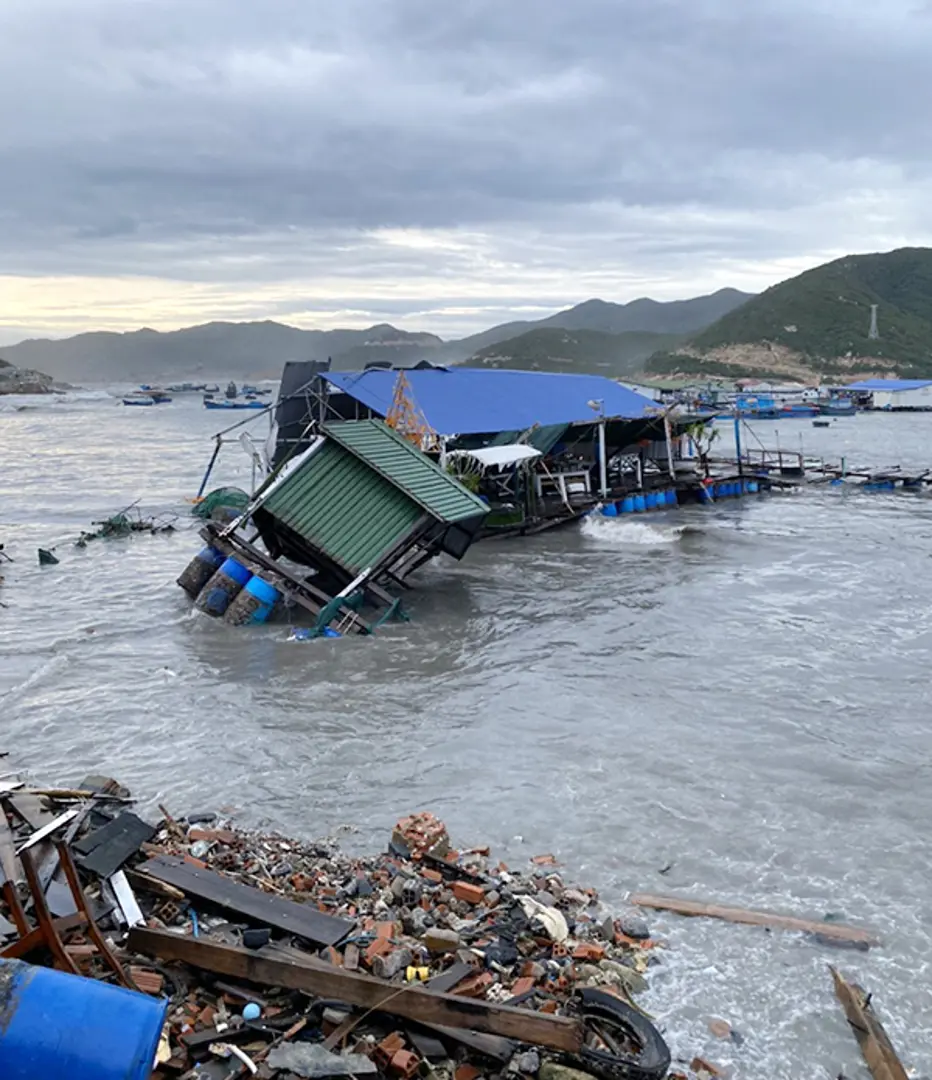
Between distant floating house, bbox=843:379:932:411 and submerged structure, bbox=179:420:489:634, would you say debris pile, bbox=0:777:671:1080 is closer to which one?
submerged structure, bbox=179:420:489:634

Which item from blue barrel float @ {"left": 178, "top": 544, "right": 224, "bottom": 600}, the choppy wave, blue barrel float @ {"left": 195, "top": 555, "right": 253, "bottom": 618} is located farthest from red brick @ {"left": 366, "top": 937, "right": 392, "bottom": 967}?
the choppy wave

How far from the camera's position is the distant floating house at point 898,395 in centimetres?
9681

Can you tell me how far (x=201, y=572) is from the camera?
68.6 ft

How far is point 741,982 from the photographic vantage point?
8094 mm

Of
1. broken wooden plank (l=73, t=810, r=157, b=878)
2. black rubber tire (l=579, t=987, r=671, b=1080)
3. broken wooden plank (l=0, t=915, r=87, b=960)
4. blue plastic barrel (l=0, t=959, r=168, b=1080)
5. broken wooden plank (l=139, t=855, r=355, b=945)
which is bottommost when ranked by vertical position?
black rubber tire (l=579, t=987, r=671, b=1080)

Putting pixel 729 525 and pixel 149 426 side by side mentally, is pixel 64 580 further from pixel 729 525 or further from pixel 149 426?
pixel 149 426

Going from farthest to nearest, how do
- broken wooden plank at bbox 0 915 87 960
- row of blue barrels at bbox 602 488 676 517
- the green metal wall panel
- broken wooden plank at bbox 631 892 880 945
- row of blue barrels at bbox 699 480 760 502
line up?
row of blue barrels at bbox 699 480 760 502
row of blue barrels at bbox 602 488 676 517
the green metal wall panel
broken wooden plank at bbox 631 892 880 945
broken wooden plank at bbox 0 915 87 960

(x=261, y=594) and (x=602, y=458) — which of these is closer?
(x=261, y=594)

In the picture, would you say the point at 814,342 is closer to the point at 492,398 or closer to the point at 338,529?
the point at 492,398

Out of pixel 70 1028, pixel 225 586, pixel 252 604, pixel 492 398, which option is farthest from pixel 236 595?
pixel 492 398

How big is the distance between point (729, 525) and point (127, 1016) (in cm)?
3017

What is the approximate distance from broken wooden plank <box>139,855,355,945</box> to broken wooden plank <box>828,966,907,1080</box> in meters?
4.15

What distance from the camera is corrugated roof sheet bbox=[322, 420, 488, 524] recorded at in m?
19.6

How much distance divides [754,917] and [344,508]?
42.2ft
